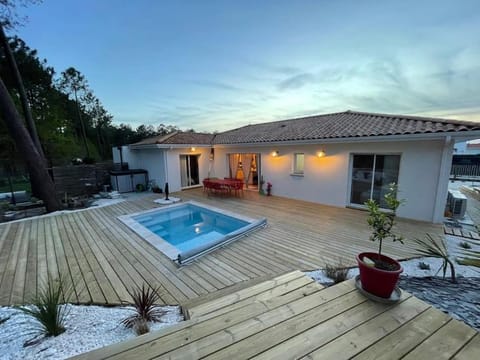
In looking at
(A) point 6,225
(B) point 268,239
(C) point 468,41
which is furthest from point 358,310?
(A) point 6,225

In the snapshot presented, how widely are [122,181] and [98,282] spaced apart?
8706 millimetres

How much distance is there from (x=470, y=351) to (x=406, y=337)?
1.31 feet

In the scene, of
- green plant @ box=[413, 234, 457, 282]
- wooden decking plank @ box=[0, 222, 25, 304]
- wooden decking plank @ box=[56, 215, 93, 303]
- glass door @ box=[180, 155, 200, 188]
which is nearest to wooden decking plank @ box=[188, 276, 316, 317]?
green plant @ box=[413, 234, 457, 282]

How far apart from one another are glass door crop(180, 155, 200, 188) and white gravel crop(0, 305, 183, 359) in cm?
904

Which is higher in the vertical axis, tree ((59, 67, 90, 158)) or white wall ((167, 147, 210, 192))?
tree ((59, 67, 90, 158))

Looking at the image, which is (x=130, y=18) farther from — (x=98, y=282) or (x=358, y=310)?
(x=358, y=310)

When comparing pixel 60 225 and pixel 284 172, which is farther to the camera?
pixel 284 172

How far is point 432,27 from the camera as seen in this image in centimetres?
578

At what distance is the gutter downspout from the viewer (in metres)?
5.48

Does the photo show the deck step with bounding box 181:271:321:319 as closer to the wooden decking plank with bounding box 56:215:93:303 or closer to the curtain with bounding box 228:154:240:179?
the wooden decking plank with bounding box 56:215:93:303

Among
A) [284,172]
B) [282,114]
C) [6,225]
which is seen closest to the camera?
[6,225]

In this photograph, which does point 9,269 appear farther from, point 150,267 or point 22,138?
point 22,138

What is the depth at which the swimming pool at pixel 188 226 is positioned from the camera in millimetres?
5004

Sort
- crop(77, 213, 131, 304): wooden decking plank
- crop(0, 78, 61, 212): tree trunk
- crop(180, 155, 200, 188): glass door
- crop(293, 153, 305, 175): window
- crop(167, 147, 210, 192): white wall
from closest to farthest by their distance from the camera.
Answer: crop(77, 213, 131, 304): wooden decking plank → crop(0, 78, 61, 212): tree trunk → crop(293, 153, 305, 175): window → crop(167, 147, 210, 192): white wall → crop(180, 155, 200, 188): glass door
